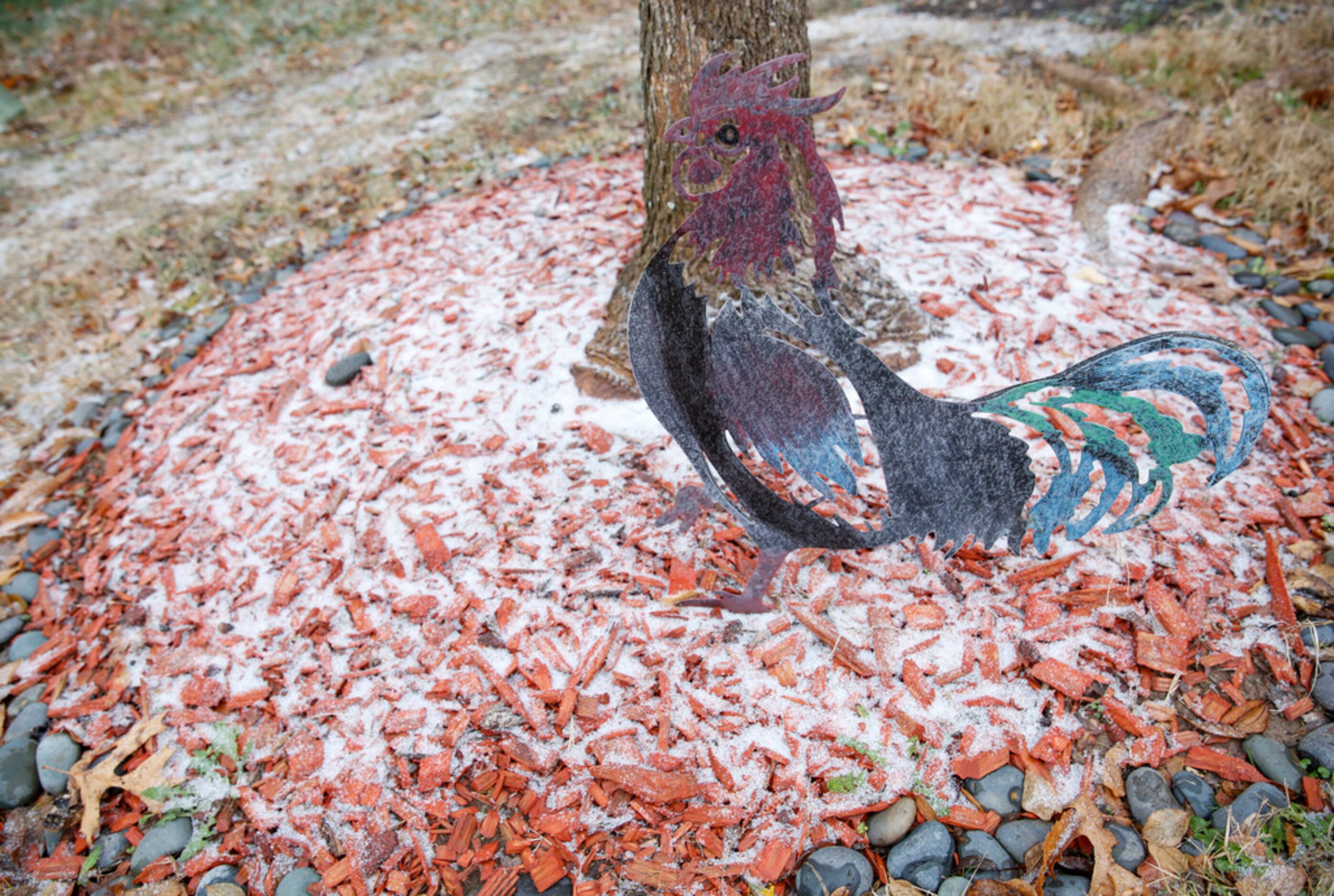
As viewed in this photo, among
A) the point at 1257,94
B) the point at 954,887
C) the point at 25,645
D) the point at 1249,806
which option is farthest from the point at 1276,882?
the point at 1257,94

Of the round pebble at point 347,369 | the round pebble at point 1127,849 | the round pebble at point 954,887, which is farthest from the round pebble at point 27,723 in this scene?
the round pebble at point 1127,849

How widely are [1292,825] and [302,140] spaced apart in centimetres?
731

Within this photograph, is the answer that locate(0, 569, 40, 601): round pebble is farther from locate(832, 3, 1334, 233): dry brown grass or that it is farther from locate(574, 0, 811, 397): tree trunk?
locate(832, 3, 1334, 233): dry brown grass

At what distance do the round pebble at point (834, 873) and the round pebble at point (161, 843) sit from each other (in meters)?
1.82

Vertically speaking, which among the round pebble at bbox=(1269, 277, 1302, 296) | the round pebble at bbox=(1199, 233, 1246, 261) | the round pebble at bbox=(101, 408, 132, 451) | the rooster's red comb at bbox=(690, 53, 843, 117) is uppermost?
the rooster's red comb at bbox=(690, 53, 843, 117)

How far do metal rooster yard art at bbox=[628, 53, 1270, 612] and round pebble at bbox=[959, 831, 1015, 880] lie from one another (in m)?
0.79

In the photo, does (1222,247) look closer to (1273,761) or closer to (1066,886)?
(1273,761)

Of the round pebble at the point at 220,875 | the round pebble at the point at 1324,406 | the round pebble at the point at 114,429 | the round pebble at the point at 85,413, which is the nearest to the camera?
the round pebble at the point at 220,875

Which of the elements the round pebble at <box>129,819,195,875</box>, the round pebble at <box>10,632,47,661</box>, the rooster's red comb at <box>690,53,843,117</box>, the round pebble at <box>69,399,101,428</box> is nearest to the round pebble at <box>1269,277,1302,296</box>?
the rooster's red comb at <box>690,53,843,117</box>

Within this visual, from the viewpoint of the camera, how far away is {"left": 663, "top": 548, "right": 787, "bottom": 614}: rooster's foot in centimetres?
224

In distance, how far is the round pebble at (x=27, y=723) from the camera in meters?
2.48

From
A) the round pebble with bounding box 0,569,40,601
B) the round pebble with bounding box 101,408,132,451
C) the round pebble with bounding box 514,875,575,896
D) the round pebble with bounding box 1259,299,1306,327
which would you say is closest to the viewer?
the round pebble with bounding box 514,875,575,896

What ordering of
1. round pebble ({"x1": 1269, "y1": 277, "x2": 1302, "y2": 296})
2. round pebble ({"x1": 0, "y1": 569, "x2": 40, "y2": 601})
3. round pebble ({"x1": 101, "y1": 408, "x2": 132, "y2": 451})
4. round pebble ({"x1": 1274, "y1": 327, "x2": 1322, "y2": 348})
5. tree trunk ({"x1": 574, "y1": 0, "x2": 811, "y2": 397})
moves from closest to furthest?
tree trunk ({"x1": 574, "y1": 0, "x2": 811, "y2": 397})
round pebble ({"x1": 0, "y1": 569, "x2": 40, "y2": 601})
round pebble ({"x1": 1274, "y1": 327, "x2": 1322, "y2": 348})
round pebble ({"x1": 1269, "y1": 277, "x2": 1302, "y2": 296})
round pebble ({"x1": 101, "y1": 408, "x2": 132, "y2": 451})

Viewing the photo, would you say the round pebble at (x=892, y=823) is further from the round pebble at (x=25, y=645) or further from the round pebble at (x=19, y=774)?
the round pebble at (x=25, y=645)
